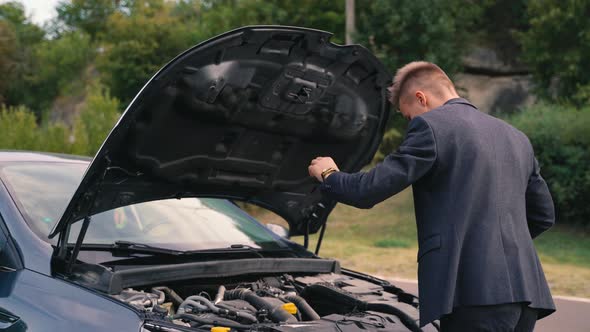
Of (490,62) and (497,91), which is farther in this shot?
(490,62)

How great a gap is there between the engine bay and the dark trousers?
0.49 metres

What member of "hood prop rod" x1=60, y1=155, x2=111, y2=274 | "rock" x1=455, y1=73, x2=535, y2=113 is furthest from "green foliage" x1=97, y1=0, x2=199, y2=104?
"hood prop rod" x1=60, y1=155, x2=111, y2=274

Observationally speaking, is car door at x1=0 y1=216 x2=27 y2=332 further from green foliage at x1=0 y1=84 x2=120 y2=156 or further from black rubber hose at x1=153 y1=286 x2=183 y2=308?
green foliage at x1=0 y1=84 x2=120 y2=156

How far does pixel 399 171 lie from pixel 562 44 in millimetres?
25242

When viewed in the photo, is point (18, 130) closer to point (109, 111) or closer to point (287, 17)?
point (109, 111)

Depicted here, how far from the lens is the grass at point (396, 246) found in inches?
404

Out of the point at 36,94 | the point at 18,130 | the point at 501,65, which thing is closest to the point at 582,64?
the point at 501,65

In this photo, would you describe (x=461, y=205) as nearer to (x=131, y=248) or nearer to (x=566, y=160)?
(x=131, y=248)

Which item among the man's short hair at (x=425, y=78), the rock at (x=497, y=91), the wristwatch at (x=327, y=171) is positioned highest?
the rock at (x=497, y=91)

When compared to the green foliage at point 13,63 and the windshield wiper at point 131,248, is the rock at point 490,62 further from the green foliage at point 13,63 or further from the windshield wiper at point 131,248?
the green foliage at point 13,63

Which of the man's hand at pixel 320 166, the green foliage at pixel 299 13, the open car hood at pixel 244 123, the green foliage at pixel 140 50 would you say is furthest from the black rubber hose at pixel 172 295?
the green foliage at pixel 140 50

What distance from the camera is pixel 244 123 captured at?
3.73 meters

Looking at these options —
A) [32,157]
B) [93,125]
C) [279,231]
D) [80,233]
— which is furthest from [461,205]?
[93,125]

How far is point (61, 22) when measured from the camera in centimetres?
7531
